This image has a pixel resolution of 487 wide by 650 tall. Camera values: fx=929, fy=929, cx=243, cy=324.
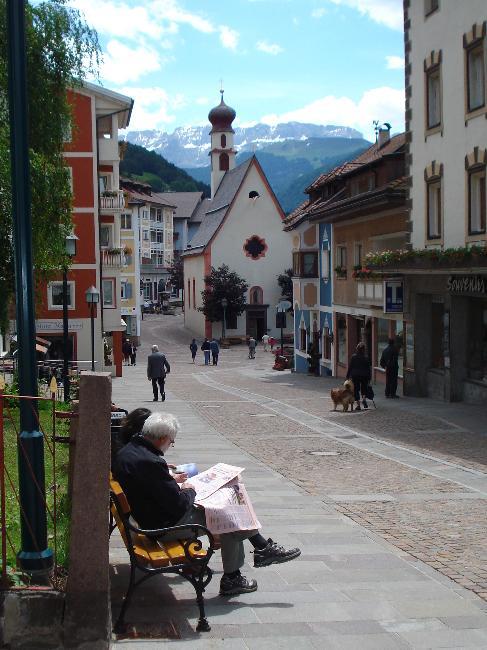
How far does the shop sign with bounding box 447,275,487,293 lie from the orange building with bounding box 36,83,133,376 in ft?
70.2

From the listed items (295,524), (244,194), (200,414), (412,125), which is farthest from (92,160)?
(244,194)

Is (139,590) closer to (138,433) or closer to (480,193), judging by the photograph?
(138,433)

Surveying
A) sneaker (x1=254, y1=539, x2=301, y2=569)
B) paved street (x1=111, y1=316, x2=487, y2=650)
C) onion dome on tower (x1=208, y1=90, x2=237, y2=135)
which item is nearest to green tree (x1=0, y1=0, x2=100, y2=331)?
paved street (x1=111, y1=316, x2=487, y2=650)

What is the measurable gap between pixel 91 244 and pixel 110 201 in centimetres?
271

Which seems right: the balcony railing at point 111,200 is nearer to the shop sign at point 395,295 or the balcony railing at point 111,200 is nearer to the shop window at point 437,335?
the shop sign at point 395,295

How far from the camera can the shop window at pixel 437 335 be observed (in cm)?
2644

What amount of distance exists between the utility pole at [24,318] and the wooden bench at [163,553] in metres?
0.51

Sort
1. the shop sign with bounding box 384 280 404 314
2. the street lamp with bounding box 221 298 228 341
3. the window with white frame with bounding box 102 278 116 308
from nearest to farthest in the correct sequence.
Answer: the shop sign with bounding box 384 280 404 314
the window with white frame with bounding box 102 278 116 308
the street lamp with bounding box 221 298 228 341

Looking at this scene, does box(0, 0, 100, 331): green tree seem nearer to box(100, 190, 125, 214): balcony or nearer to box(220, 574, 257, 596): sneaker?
→ box(220, 574, 257, 596): sneaker

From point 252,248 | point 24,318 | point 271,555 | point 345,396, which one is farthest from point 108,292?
point 24,318

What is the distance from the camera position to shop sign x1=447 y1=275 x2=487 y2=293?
2192 cm

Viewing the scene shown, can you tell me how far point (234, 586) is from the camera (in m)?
6.73

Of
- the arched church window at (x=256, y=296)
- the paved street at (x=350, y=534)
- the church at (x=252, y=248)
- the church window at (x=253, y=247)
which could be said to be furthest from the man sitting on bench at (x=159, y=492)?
the church window at (x=253, y=247)

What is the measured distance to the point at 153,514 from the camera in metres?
6.44
